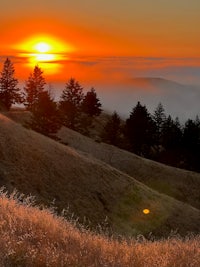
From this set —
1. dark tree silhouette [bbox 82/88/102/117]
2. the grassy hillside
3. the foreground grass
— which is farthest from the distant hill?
dark tree silhouette [bbox 82/88/102/117]

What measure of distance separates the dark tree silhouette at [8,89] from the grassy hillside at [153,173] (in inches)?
697

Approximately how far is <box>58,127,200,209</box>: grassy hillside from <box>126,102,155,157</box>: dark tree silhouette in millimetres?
13937

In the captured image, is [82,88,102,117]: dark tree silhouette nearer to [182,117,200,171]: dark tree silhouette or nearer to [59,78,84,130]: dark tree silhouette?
[59,78,84,130]: dark tree silhouette

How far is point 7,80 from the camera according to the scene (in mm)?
86688

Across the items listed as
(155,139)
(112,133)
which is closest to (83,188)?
(112,133)

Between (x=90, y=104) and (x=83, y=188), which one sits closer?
(x=83, y=188)

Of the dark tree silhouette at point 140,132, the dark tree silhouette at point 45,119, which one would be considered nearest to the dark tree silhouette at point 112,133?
the dark tree silhouette at point 140,132

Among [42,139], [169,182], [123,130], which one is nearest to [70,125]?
[123,130]

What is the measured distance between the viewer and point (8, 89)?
86.4m

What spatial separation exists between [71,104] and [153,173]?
109ft

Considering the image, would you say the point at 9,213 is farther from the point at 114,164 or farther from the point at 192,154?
the point at 192,154

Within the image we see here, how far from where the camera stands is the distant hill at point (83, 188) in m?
30.8

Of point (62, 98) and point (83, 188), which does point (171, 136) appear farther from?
point (83, 188)

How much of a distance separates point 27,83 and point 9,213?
83.9 metres
